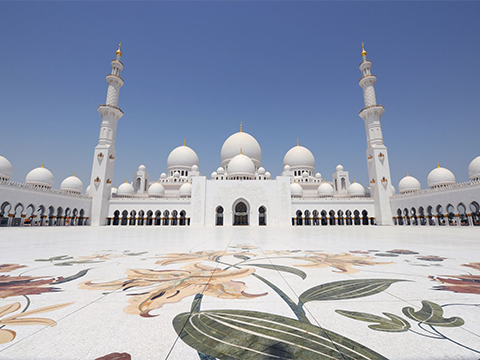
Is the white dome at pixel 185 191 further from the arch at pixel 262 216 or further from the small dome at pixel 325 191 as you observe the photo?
the small dome at pixel 325 191

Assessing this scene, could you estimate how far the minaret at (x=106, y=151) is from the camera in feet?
83.7

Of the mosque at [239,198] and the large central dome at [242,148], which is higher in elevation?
the large central dome at [242,148]

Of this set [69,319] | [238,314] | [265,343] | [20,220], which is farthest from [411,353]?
[20,220]

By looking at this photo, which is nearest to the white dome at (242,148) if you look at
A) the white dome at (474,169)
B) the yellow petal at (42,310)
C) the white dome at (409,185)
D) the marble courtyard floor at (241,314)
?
the white dome at (409,185)

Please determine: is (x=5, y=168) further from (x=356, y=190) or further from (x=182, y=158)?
(x=356, y=190)

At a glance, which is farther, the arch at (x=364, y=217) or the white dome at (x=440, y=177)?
the arch at (x=364, y=217)

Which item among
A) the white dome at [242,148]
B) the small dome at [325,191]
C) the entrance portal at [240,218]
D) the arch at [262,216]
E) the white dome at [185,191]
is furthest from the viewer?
the white dome at [242,148]

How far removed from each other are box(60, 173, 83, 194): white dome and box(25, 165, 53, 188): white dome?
1.70 m

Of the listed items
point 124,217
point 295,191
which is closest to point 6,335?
point 124,217

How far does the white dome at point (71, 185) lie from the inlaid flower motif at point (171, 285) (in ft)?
103

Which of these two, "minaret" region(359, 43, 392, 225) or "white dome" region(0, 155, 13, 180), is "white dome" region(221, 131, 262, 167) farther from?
"white dome" region(0, 155, 13, 180)

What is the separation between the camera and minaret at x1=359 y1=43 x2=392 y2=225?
25.5 meters

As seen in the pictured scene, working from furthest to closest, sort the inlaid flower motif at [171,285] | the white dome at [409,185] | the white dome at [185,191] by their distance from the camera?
the white dome at [185,191], the white dome at [409,185], the inlaid flower motif at [171,285]

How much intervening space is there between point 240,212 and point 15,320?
2537 cm
